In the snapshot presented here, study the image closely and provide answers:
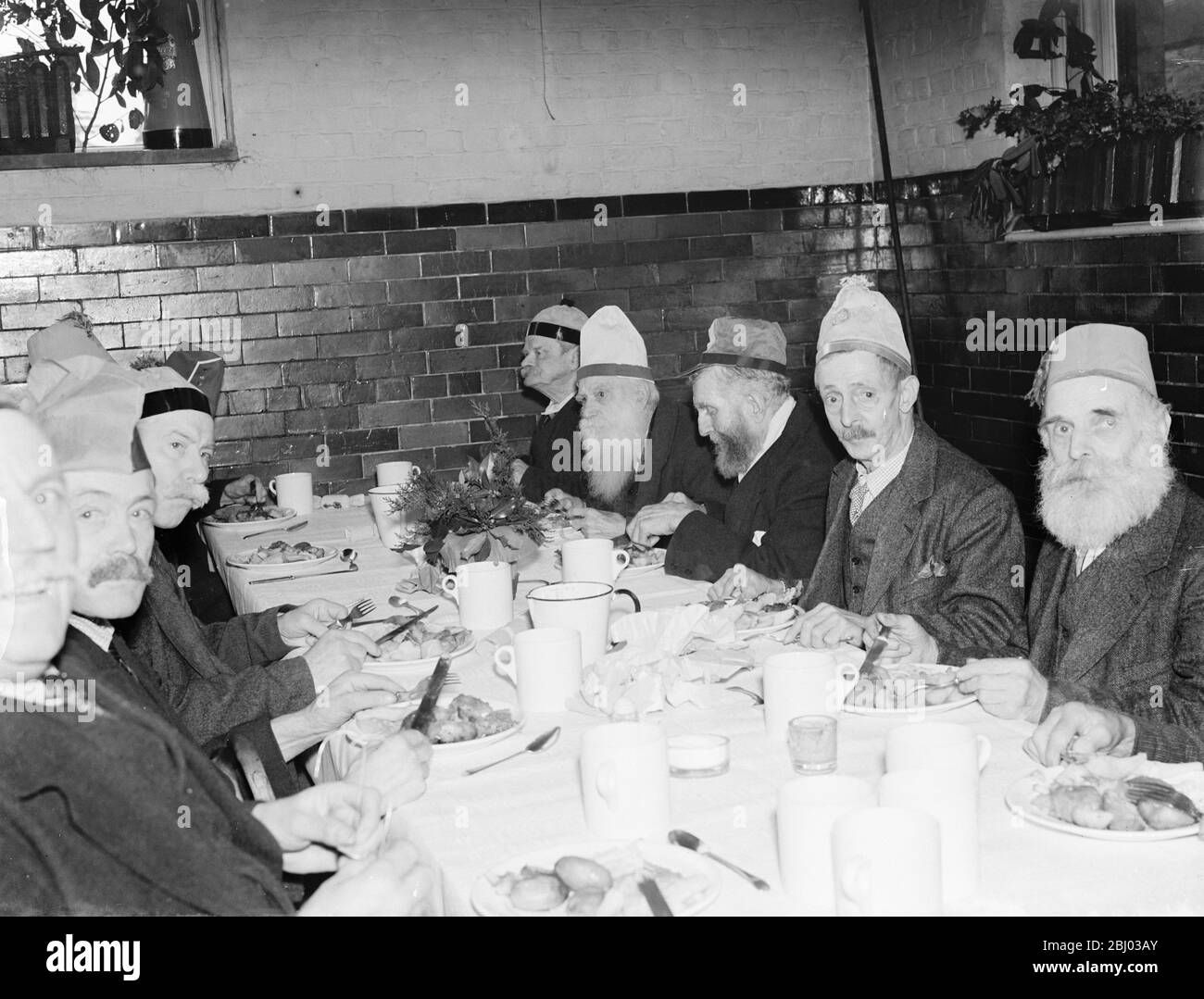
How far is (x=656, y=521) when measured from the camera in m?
3.69

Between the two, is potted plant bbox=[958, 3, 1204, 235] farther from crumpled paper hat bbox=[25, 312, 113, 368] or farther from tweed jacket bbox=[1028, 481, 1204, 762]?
crumpled paper hat bbox=[25, 312, 113, 368]

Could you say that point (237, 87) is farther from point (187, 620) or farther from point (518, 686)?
point (518, 686)

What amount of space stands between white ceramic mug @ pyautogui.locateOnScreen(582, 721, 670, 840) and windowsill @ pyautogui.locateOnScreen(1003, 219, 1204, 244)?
143 inches

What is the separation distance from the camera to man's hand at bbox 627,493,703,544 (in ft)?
12.1

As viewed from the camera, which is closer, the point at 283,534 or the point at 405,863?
the point at 405,863

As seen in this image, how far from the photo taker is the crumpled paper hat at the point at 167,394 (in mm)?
3670

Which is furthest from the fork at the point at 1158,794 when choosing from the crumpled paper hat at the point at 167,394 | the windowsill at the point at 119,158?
the windowsill at the point at 119,158

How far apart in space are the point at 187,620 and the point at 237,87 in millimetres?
3557

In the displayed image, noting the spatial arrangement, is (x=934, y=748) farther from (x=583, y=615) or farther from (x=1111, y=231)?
(x=1111, y=231)

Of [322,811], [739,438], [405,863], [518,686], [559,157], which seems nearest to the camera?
[405,863]

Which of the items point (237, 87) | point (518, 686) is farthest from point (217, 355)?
point (518, 686)

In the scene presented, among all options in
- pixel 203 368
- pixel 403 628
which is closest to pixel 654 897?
pixel 403 628

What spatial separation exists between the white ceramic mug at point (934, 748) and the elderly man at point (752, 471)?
174 cm

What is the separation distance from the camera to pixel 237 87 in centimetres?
577
